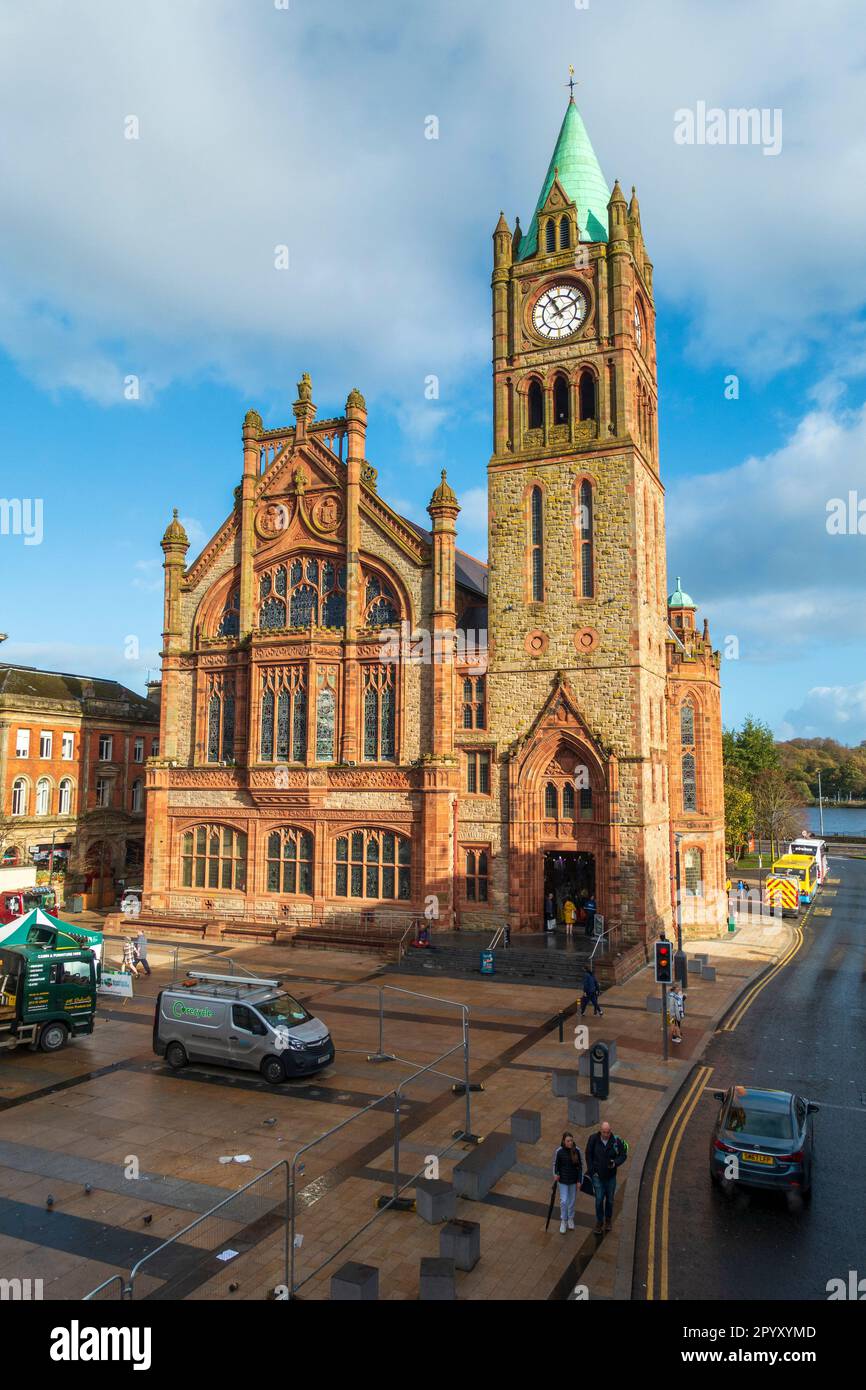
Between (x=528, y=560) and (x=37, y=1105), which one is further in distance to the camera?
(x=528, y=560)

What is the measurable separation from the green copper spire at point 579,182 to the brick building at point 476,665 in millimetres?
150

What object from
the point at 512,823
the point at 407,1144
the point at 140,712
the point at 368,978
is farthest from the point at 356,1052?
the point at 140,712

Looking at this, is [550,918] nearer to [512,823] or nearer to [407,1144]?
[512,823]

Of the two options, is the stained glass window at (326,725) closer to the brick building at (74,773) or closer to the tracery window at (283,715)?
the tracery window at (283,715)

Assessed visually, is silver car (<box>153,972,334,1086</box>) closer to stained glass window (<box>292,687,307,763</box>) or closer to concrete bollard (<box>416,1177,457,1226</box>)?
concrete bollard (<box>416,1177,457,1226</box>)

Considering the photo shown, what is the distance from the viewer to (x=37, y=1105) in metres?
18.0

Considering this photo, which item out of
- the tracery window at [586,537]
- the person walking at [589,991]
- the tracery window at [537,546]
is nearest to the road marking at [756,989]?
the person walking at [589,991]

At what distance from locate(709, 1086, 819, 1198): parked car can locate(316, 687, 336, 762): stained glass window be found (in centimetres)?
2640

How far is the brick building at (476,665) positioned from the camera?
119ft

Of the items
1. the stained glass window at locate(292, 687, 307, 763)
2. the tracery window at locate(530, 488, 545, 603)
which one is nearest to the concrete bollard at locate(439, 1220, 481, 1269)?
the tracery window at locate(530, 488, 545, 603)

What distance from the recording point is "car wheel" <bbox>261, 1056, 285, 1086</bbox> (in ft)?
63.3

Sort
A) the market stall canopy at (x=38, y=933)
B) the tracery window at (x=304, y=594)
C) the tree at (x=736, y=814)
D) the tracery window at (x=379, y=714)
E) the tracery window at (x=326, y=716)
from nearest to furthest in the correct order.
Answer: the market stall canopy at (x=38, y=933) → the tracery window at (x=379, y=714) → the tracery window at (x=326, y=716) → the tracery window at (x=304, y=594) → the tree at (x=736, y=814)

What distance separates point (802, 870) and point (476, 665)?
95.4 feet

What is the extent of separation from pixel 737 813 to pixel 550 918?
4457 centimetres
